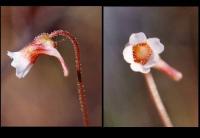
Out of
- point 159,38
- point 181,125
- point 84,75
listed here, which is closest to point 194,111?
point 181,125

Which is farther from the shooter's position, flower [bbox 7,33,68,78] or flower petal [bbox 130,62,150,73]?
flower petal [bbox 130,62,150,73]

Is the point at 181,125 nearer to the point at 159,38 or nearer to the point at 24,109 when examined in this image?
the point at 159,38

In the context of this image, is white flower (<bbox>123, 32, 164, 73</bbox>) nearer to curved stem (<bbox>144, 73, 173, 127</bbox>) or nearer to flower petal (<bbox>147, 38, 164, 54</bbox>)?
flower petal (<bbox>147, 38, 164, 54</bbox>)

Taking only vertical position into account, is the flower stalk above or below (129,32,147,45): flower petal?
below

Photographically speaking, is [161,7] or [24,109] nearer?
[161,7]

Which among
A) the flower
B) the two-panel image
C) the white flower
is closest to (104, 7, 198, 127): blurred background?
the two-panel image

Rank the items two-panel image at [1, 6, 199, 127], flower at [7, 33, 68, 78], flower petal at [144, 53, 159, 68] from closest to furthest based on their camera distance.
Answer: flower at [7, 33, 68, 78] < flower petal at [144, 53, 159, 68] < two-panel image at [1, 6, 199, 127]

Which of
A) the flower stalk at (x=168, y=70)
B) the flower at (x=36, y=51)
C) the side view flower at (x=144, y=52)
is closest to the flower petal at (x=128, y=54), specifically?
the side view flower at (x=144, y=52)
